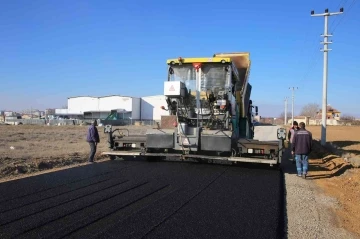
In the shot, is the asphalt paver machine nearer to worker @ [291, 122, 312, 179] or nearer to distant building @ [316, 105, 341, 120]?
worker @ [291, 122, 312, 179]

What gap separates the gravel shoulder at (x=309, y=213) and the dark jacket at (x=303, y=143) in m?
0.95

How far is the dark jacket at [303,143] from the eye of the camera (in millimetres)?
9984

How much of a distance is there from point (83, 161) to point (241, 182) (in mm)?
6435

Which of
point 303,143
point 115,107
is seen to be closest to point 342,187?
point 303,143

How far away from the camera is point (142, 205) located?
6.12 m

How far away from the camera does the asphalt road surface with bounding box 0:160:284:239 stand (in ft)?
16.1

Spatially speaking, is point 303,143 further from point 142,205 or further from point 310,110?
point 310,110

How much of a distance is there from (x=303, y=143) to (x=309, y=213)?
3957 mm

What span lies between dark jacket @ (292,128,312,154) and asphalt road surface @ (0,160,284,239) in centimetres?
103

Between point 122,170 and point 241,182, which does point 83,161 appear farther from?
point 241,182

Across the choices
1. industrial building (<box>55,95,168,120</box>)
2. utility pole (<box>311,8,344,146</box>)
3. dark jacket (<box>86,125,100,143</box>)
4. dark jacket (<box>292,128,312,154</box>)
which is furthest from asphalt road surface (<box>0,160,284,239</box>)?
industrial building (<box>55,95,168,120</box>)

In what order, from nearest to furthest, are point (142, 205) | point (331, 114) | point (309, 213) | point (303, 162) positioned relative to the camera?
point (142, 205) → point (309, 213) → point (303, 162) → point (331, 114)

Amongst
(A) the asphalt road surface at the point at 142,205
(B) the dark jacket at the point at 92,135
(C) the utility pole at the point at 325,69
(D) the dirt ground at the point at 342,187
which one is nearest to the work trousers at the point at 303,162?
(D) the dirt ground at the point at 342,187

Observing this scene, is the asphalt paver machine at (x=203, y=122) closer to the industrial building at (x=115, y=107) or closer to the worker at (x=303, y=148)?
the worker at (x=303, y=148)
